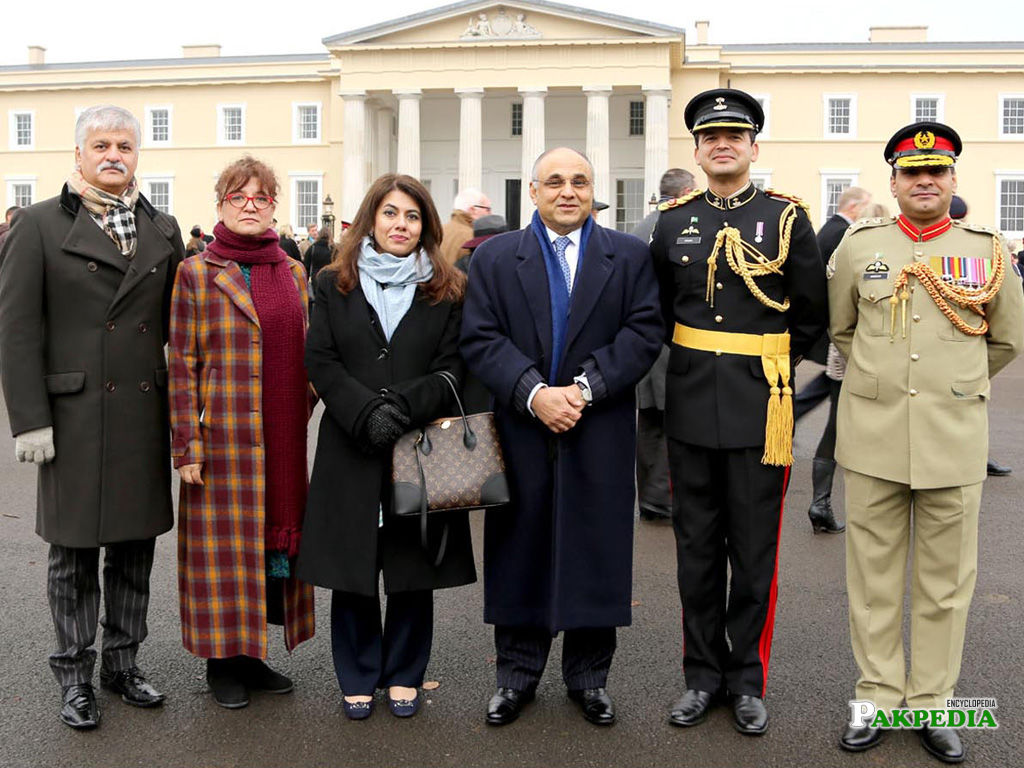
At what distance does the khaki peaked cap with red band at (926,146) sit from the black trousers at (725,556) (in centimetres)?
125

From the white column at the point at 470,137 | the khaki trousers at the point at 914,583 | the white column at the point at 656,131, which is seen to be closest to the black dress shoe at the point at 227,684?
the khaki trousers at the point at 914,583

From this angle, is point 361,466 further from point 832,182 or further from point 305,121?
point 305,121

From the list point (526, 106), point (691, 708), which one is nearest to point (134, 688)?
point (691, 708)

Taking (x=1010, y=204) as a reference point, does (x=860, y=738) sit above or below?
below

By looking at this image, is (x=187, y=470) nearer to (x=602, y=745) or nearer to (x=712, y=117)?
(x=602, y=745)

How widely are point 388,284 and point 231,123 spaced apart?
52.4 m

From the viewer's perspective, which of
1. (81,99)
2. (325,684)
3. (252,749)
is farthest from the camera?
(81,99)

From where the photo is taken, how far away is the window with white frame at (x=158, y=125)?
5334 cm

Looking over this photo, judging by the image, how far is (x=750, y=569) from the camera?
4.16 metres

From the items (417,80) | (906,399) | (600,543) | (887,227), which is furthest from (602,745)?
(417,80)

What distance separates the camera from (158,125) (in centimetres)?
5356

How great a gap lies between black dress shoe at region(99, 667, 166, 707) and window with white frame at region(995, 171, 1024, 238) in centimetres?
5142

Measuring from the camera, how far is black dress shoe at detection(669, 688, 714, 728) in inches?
160

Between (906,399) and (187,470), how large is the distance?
2836 millimetres
